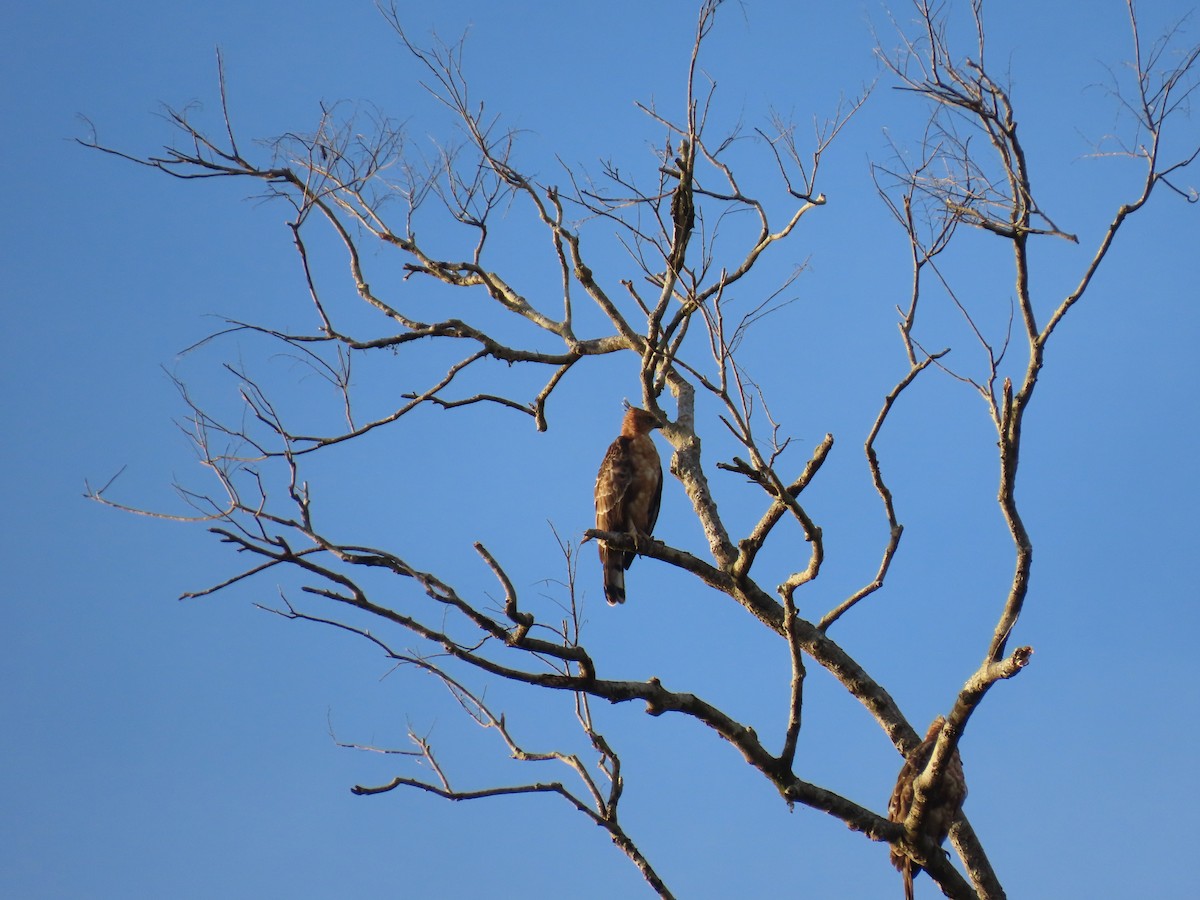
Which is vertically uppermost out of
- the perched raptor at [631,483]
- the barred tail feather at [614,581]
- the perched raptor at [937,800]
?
the perched raptor at [631,483]

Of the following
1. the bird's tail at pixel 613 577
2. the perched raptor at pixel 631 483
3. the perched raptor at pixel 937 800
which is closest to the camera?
the perched raptor at pixel 937 800

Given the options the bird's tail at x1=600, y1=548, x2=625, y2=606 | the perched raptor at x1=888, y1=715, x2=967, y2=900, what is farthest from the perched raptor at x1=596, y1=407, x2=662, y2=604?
the perched raptor at x1=888, y1=715, x2=967, y2=900

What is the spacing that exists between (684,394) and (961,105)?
→ 7.80 ft

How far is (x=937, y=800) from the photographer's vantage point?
4.84 metres

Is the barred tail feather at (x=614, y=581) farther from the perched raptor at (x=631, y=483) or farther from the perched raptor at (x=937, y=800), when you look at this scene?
the perched raptor at (x=937, y=800)

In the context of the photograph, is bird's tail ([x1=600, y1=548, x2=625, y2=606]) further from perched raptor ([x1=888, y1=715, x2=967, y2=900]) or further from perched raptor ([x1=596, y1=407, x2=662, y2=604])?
perched raptor ([x1=888, y1=715, x2=967, y2=900])

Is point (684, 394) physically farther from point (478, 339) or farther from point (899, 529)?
point (899, 529)

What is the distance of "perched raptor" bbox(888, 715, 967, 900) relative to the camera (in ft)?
16.6

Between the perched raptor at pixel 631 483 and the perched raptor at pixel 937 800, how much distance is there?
2.68 metres

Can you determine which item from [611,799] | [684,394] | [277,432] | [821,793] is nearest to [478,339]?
[684,394]

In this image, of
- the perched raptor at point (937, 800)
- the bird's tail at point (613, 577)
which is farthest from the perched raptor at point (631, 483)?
the perched raptor at point (937, 800)

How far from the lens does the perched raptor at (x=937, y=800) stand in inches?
200

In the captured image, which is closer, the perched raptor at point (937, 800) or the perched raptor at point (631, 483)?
the perched raptor at point (937, 800)

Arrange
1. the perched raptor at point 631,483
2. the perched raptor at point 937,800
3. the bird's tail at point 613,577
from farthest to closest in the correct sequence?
1. the perched raptor at point 631,483
2. the bird's tail at point 613,577
3. the perched raptor at point 937,800
